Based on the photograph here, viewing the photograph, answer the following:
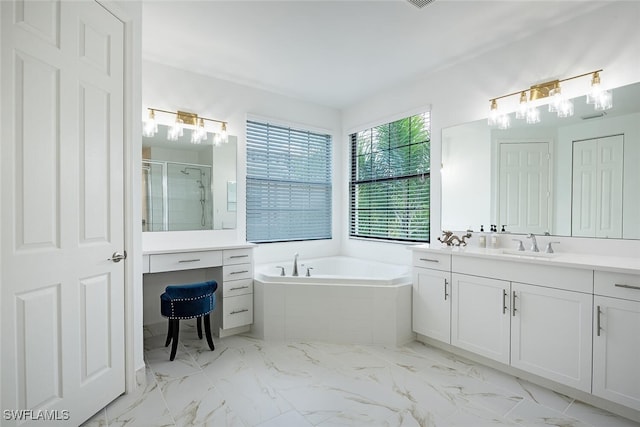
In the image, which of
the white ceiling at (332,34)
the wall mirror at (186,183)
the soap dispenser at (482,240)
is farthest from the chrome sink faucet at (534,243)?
the wall mirror at (186,183)

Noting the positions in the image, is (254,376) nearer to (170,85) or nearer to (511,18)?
(170,85)

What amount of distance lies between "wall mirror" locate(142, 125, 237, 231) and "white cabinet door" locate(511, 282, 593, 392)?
278 centimetres

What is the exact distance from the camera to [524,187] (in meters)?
2.70

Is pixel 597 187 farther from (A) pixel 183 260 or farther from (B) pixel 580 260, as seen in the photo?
(A) pixel 183 260

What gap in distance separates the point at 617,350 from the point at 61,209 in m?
3.10

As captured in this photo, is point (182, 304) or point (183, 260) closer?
point (182, 304)

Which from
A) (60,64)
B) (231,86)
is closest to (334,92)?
(231,86)

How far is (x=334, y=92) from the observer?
12.6 ft

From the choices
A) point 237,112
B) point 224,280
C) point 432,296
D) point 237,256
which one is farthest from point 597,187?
point 237,112

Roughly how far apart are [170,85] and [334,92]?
180 cm

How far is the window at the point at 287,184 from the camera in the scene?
380 centimetres

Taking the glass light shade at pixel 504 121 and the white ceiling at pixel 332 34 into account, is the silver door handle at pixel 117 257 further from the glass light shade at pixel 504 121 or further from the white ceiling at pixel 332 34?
the glass light shade at pixel 504 121

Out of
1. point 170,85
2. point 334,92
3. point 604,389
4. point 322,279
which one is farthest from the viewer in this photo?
point 334,92

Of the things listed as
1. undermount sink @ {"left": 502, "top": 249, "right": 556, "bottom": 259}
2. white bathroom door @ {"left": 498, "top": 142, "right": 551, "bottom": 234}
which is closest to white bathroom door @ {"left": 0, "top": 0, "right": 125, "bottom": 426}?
undermount sink @ {"left": 502, "top": 249, "right": 556, "bottom": 259}
